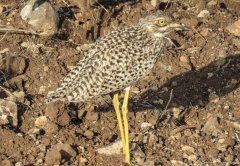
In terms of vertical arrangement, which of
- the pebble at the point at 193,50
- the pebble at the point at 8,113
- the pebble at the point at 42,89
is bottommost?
the pebble at the point at 8,113

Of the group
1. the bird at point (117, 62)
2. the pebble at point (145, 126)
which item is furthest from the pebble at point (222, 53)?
the bird at point (117, 62)

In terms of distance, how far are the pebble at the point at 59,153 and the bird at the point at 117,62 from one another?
0.47 meters

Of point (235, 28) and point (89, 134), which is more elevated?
point (235, 28)

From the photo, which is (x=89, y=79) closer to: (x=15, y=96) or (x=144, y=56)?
(x=144, y=56)

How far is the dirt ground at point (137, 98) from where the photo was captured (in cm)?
505

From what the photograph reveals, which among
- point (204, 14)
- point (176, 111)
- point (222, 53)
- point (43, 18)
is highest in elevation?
point (43, 18)

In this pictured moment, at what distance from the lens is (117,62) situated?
462 centimetres

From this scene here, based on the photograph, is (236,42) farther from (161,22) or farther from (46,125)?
(46,125)

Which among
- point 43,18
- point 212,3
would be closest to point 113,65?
point 43,18

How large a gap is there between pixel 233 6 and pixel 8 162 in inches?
138

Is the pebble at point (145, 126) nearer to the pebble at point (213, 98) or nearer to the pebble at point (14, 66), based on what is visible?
the pebble at point (213, 98)

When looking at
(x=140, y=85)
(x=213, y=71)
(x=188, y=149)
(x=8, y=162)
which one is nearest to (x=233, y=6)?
(x=213, y=71)

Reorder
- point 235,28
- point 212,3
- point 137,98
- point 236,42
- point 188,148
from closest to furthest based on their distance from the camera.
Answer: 1. point 188,148
2. point 137,98
3. point 236,42
4. point 235,28
5. point 212,3

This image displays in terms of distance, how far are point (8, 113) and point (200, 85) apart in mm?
1941
